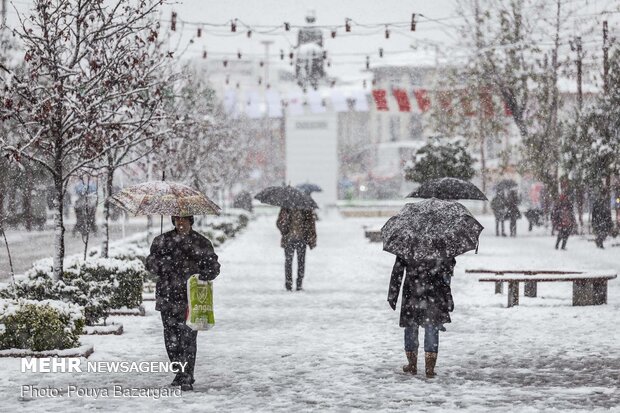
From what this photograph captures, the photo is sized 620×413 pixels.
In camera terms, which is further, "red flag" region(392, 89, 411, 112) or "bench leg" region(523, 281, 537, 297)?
"red flag" region(392, 89, 411, 112)

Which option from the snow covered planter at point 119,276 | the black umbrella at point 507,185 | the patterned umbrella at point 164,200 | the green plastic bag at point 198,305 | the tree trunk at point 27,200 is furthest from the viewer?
the black umbrella at point 507,185

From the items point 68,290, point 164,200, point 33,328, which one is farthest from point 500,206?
point 164,200

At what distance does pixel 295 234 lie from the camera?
1919 centimetres

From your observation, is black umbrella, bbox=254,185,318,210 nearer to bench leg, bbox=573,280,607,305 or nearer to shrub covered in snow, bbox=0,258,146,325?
shrub covered in snow, bbox=0,258,146,325

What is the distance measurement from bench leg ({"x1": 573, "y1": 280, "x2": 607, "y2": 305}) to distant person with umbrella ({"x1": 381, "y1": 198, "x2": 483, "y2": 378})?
6948 millimetres

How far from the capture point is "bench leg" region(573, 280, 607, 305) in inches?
666

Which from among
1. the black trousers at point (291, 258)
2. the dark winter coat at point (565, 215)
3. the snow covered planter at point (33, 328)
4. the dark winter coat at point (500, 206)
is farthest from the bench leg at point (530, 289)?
the dark winter coat at point (500, 206)

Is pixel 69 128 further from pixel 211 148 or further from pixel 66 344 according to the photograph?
pixel 211 148

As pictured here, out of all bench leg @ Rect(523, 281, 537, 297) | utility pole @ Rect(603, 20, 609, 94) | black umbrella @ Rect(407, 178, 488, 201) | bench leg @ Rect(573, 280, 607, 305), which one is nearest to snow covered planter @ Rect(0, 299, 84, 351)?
black umbrella @ Rect(407, 178, 488, 201)

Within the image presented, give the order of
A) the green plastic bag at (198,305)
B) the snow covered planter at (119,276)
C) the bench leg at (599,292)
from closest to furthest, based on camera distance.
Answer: the green plastic bag at (198,305) < the snow covered planter at (119,276) < the bench leg at (599,292)

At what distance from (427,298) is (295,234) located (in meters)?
8.96

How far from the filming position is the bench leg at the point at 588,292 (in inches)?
666

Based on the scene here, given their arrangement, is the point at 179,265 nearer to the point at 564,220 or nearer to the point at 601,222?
the point at 564,220

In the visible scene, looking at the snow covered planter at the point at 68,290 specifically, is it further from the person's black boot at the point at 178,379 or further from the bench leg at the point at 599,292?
the bench leg at the point at 599,292
